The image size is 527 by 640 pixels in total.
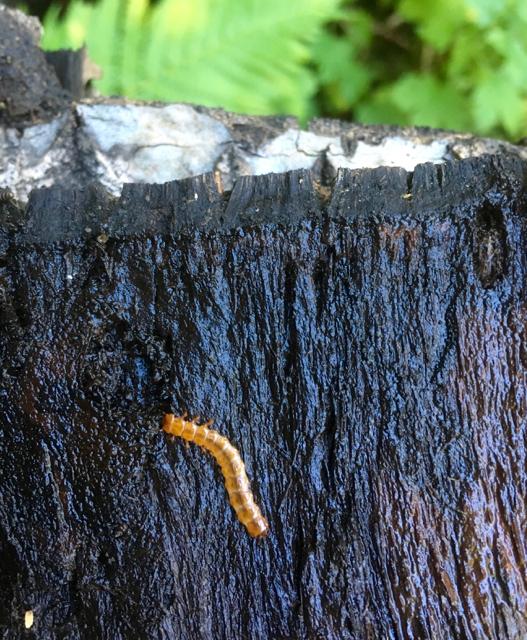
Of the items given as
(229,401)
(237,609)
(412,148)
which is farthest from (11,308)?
(412,148)

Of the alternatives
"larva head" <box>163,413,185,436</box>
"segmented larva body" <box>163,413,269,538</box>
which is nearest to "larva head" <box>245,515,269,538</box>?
"segmented larva body" <box>163,413,269,538</box>

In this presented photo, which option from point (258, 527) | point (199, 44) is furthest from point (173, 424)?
point (199, 44)

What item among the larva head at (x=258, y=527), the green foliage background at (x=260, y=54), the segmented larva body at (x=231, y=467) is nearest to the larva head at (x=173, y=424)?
the segmented larva body at (x=231, y=467)

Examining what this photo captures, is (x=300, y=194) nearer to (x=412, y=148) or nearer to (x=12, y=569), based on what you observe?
(x=412, y=148)

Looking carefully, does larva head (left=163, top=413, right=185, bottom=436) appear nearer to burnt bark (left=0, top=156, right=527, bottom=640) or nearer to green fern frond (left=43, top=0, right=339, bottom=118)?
burnt bark (left=0, top=156, right=527, bottom=640)

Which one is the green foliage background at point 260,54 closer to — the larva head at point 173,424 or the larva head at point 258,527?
the larva head at point 173,424

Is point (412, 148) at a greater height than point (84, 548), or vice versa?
point (412, 148)

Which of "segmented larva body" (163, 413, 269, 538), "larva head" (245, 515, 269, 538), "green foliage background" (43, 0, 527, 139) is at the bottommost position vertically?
"larva head" (245, 515, 269, 538)
